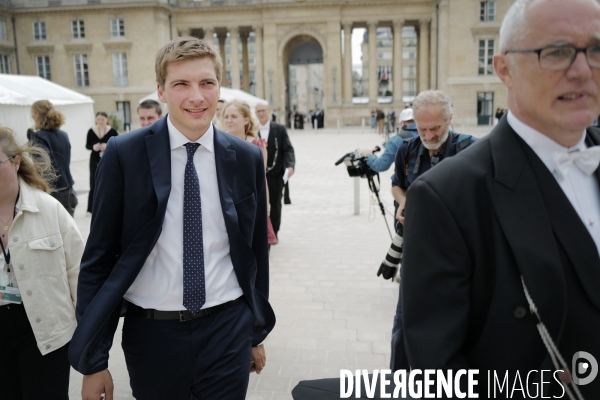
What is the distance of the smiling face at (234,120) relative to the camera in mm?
6020

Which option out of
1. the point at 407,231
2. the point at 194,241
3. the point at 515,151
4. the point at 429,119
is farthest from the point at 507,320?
the point at 429,119

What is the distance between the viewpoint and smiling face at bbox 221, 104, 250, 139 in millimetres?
6020

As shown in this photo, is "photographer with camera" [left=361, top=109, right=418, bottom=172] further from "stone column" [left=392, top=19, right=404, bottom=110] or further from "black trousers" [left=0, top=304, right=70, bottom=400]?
"stone column" [left=392, top=19, right=404, bottom=110]

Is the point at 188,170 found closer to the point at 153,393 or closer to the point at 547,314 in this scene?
the point at 153,393

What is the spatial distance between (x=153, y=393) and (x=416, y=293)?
1.42m

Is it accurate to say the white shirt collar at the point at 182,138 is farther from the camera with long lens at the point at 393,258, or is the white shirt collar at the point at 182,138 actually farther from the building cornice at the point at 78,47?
the building cornice at the point at 78,47

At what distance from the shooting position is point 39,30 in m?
45.8

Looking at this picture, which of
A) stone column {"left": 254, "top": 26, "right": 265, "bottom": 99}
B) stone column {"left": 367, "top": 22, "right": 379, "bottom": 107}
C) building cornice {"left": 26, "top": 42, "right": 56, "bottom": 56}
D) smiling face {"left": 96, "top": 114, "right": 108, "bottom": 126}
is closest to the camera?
smiling face {"left": 96, "top": 114, "right": 108, "bottom": 126}

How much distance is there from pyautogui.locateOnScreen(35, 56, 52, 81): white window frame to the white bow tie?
167ft

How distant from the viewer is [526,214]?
56.2 inches

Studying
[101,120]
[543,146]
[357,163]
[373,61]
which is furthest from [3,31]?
[543,146]

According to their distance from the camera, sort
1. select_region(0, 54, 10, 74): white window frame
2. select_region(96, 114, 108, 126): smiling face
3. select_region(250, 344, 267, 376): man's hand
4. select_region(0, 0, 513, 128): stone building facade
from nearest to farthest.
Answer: select_region(250, 344, 267, 376): man's hand → select_region(96, 114, 108, 126): smiling face → select_region(0, 0, 513, 128): stone building facade → select_region(0, 54, 10, 74): white window frame

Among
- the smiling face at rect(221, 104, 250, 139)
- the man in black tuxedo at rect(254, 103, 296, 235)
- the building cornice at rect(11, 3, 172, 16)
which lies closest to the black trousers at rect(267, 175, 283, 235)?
the man in black tuxedo at rect(254, 103, 296, 235)

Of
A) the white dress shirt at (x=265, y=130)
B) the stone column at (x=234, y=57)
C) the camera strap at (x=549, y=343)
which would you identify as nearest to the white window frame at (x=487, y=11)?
the stone column at (x=234, y=57)
